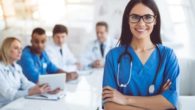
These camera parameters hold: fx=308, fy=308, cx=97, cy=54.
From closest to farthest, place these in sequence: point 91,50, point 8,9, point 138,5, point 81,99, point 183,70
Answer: point 138,5 → point 81,99 → point 183,70 → point 91,50 → point 8,9

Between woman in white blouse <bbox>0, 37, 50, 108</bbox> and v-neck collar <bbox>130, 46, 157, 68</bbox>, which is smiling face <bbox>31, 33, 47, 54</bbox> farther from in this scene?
v-neck collar <bbox>130, 46, 157, 68</bbox>

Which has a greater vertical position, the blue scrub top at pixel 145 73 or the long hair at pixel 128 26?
the long hair at pixel 128 26

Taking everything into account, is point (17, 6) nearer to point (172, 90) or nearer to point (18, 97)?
point (18, 97)

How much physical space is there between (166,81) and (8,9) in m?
3.88

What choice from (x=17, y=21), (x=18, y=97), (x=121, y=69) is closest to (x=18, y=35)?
(x=17, y=21)

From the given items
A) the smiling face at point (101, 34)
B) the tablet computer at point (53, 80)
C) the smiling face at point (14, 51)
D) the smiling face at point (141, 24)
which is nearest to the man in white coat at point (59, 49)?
the smiling face at point (101, 34)

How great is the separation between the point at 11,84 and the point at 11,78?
0.05 metres

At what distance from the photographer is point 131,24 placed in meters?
1.45

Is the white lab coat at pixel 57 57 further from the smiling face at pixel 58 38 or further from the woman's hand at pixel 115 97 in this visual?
the woman's hand at pixel 115 97

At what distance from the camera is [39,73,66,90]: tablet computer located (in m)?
2.44

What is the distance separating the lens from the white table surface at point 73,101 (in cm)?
220

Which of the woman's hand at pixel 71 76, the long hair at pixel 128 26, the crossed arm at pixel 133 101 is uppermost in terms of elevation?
the long hair at pixel 128 26

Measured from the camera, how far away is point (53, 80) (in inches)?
97.6

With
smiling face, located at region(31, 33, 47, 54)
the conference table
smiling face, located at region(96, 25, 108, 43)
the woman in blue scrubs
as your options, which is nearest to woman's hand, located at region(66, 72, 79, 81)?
the conference table
